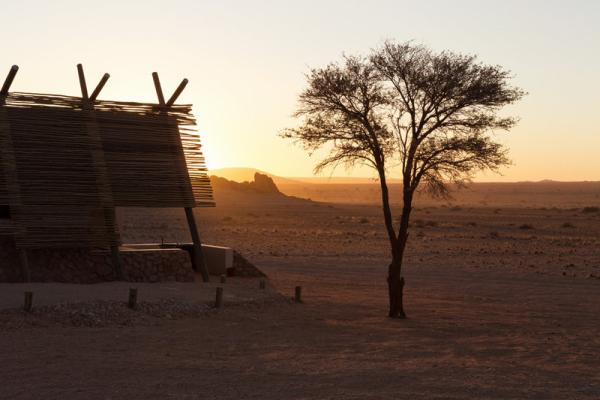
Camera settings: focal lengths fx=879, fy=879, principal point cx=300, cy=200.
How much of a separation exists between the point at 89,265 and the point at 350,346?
746 centimetres

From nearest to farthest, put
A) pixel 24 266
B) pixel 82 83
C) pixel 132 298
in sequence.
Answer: pixel 132 298, pixel 24 266, pixel 82 83

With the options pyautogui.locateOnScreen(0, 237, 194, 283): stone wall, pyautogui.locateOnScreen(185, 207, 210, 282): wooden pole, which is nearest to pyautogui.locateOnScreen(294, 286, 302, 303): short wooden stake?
pyautogui.locateOnScreen(185, 207, 210, 282): wooden pole

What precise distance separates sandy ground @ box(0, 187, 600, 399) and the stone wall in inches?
112

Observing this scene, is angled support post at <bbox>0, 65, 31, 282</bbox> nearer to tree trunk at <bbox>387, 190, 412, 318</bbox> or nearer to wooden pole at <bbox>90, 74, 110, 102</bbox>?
wooden pole at <bbox>90, 74, 110, 102</bbox>

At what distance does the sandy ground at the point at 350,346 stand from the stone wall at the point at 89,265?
2.84 metres

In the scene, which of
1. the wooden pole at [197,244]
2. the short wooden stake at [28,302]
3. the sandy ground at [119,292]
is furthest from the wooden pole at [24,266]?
the wooden pole at [197,244]

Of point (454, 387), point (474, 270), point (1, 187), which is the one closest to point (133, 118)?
point (1, 187)

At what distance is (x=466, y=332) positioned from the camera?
16828 mm

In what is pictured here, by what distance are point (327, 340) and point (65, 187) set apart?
7.70 m

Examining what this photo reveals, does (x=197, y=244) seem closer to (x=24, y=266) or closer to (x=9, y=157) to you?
(x=24, y=266)

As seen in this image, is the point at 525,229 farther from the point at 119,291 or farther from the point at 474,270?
the point at 119,291

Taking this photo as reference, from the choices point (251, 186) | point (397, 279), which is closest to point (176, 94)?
point (397, 279)

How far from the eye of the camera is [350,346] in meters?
14.8

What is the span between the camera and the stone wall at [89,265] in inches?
743
